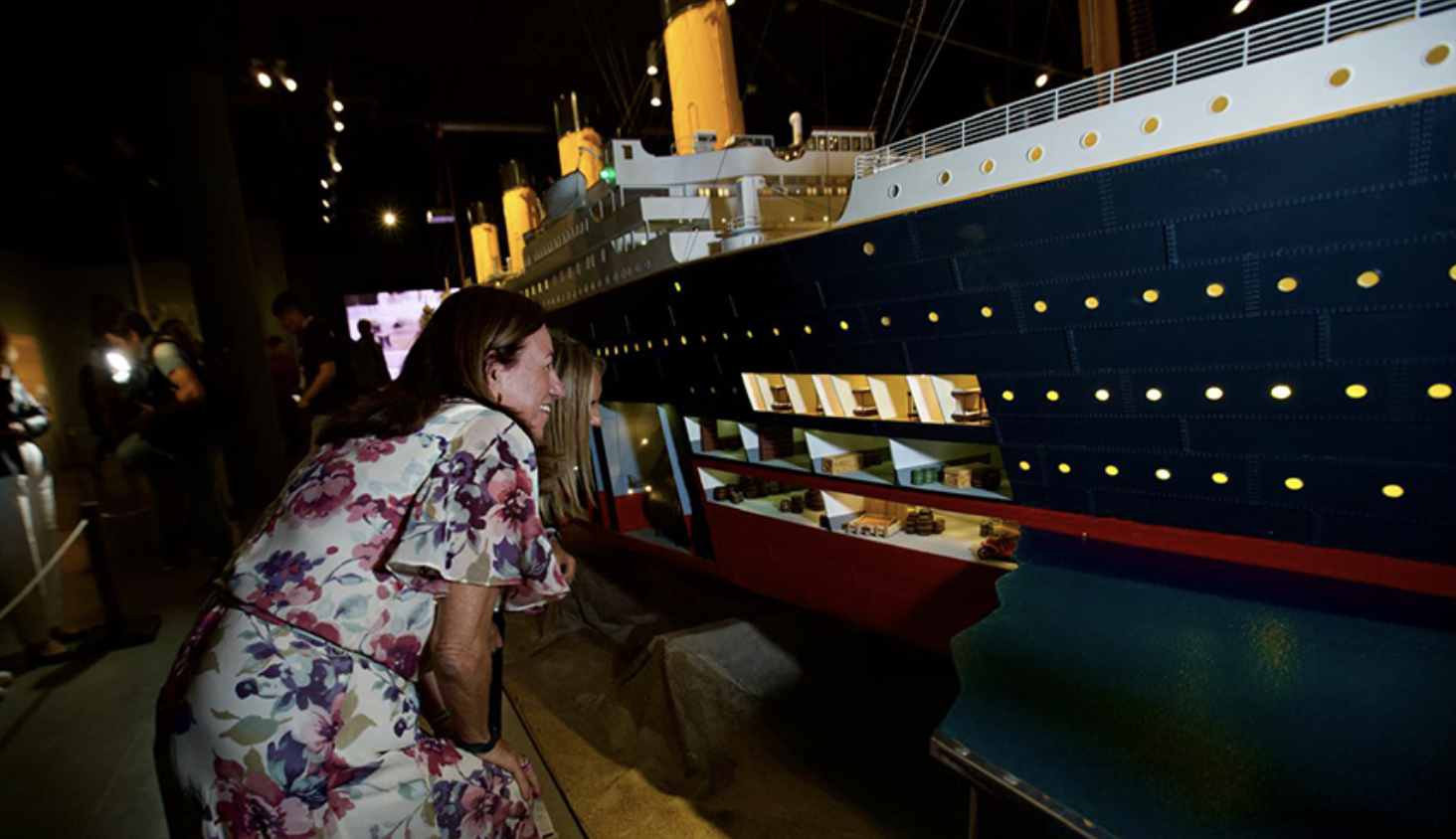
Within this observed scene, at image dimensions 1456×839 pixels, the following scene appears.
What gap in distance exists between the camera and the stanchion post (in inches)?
194

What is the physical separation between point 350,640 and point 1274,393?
11.9 feet

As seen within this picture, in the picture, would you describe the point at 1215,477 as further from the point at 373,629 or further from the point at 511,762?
the point at 373,629

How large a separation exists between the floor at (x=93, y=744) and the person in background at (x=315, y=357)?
2863 mm

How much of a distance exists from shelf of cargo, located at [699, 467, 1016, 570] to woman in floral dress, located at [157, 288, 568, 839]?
3236 mm

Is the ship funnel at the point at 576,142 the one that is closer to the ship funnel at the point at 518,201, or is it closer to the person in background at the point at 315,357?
the ship funnel at the point at 518,201

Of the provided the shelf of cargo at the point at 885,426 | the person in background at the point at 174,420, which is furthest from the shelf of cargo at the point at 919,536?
the person in background at the point at 174,420

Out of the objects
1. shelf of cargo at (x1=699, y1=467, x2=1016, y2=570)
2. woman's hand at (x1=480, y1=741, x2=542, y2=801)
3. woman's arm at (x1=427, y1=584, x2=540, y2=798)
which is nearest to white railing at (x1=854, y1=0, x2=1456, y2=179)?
shelf of cargo at (x1=699, y1=467, x2=1016, y2=570)

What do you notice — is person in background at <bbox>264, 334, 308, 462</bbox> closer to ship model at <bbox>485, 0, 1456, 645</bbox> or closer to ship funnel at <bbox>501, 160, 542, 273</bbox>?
ship funnel at <bbox>501, 160, 542, 273</bbox>

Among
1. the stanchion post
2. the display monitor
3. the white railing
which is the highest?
the display monitor

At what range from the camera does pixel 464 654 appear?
1.59m

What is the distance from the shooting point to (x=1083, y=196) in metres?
3.02

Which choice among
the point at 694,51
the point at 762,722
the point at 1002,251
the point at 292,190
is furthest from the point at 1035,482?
the point at 292,190

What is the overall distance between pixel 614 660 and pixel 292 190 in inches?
747

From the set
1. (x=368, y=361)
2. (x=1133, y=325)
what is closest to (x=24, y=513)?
(x=1133, y=325)
